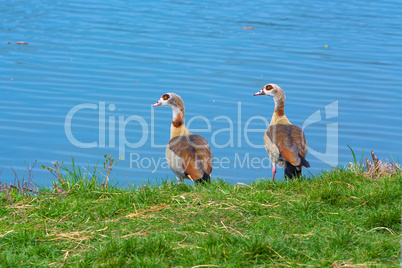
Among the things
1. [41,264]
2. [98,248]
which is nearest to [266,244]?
[98,248]

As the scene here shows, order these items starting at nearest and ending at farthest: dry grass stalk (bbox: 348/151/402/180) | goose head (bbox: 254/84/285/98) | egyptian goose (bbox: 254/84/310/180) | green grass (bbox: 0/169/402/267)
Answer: green grass (bbox: 0/169/402/267), dry grass stalk (bbox: 348/151/402/180), egyptian goose (bbox: 254/84/310/180), goose head (bbox: 254/84/285/98)

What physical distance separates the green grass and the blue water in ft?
8.29

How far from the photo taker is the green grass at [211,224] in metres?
5.57

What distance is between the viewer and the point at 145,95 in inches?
621

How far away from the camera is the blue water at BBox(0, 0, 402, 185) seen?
41.5 feet

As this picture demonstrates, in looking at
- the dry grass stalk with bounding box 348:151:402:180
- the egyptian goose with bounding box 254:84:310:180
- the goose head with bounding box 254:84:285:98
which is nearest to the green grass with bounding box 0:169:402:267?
the dry grass stalk with bounding box 348:151:402:180

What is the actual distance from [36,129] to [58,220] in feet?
23.9

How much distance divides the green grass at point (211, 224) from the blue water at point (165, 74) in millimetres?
2526

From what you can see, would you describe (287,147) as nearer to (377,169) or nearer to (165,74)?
(377,169)

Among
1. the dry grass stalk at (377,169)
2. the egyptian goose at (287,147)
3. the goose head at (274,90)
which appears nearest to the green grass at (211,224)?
the dry grass stalk at (377,169)

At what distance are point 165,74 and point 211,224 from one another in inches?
455

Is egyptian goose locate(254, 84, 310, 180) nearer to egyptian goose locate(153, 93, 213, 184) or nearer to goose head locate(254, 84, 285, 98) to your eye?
goose head locate(254, 84, 285, 98)

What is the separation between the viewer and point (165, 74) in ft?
57.6

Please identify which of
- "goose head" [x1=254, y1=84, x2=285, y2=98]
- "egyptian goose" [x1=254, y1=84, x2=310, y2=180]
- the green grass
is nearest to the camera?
the green grass
